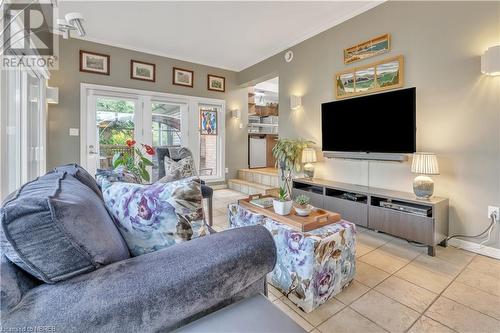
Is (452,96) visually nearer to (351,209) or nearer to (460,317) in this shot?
(351,209)

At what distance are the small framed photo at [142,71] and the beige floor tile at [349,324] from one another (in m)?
4.46

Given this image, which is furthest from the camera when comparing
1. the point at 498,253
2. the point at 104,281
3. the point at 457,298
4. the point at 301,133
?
the point at 301,133

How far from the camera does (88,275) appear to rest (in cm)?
64

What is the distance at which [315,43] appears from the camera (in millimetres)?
3641

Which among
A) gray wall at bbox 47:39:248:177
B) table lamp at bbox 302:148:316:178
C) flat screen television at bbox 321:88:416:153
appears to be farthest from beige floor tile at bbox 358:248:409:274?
gray wall at bbox 47:39:248:177

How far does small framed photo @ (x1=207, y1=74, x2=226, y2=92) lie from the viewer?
16.5 ft

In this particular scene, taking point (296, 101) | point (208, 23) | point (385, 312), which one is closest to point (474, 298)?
point (385, 312)

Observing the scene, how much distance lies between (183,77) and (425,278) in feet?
15.2

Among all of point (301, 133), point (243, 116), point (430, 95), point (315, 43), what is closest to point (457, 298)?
point (430, 95)

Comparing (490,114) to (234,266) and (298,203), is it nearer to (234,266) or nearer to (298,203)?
(298,203)

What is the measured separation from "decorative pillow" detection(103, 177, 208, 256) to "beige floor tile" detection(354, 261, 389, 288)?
1424 mm

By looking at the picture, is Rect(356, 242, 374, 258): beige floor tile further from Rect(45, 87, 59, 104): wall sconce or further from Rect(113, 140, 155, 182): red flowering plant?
Rect(45, 87, 59, 104): wall sconce

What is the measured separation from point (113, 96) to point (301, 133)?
3.17 metres

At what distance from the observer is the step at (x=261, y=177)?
15.0 ft
